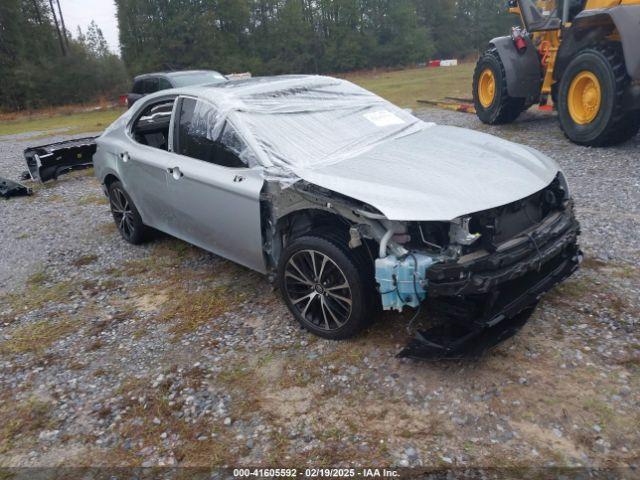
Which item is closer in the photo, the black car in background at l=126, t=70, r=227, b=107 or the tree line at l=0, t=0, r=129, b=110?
the black car in background at l=126, t=70, r=227, b=107

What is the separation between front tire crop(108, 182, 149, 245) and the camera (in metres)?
5.05

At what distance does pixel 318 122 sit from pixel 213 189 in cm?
101

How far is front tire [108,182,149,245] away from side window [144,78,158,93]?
24.1 ft

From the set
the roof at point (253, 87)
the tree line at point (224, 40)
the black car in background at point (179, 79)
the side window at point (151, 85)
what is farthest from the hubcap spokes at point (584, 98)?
the tree line at point (224, 40)

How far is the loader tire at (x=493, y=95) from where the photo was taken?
349 inches

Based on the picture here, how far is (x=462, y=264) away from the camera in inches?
106

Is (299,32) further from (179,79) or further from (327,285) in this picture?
(327,285)

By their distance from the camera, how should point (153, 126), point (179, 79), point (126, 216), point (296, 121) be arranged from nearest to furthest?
point (296, 121) < point (153, 126) < point (126, 216) < point (179, 79)

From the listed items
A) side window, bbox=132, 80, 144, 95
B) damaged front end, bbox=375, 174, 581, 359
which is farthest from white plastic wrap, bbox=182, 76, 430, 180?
side window, bbox=132, 80, 144, 95

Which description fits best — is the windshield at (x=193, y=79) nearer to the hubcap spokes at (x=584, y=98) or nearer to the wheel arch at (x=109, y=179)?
the wheel arch at (x=109, y=179)

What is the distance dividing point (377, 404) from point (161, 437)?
1217 mm

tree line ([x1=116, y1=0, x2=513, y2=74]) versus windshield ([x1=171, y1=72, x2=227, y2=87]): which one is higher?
tree line ([x1=116, y1=0, x2=513, y2=74])

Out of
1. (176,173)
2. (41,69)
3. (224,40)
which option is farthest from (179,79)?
(224,40)

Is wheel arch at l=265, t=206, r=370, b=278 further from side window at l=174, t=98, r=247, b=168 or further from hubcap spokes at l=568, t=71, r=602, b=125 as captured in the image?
hubcap spokes at l=568, t=71, r=602, b=125
